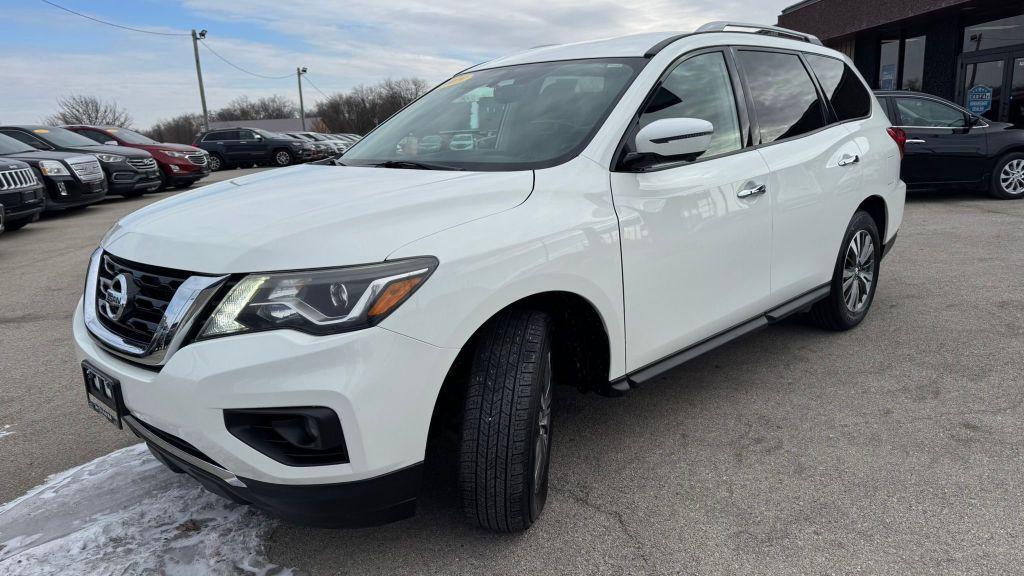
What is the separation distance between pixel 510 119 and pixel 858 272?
8.44 feet

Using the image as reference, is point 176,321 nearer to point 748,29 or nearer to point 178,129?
point 748,29

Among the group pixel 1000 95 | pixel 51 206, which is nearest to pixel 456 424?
pixel 51 206

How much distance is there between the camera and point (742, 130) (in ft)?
10.7

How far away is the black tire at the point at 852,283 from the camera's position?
4.05m

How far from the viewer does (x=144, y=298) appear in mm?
2129

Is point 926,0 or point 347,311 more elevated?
point 926,0

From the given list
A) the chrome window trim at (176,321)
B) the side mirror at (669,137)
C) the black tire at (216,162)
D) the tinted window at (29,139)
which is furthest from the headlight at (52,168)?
the black tire at (216,162)

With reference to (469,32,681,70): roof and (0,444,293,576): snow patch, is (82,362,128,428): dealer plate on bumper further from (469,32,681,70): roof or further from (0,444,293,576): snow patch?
(469,32,681,70): roof

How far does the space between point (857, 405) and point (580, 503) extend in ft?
5.25

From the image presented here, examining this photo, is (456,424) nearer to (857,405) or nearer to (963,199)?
(857,405)

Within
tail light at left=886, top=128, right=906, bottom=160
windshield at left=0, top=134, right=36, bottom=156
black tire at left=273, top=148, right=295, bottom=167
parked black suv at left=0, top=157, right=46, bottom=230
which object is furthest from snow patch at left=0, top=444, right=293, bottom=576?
black tire at left=273, top=148, right=295, bottom=167

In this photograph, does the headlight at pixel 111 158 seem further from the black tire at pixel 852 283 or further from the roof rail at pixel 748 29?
the black tire at pixel 852 283

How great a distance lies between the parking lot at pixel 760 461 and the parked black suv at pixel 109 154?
8.98 meters

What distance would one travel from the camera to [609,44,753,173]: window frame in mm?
2617
